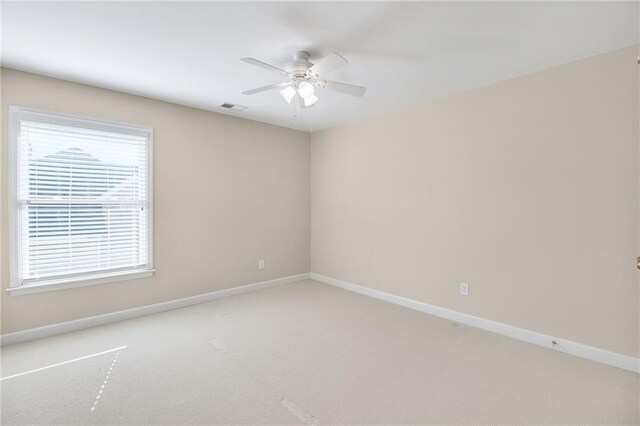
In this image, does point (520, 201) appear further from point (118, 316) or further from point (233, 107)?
point (118, 316)

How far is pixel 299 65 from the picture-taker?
2.42 meters

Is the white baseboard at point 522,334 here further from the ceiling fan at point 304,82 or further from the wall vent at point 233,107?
the wall vent at point 233,107

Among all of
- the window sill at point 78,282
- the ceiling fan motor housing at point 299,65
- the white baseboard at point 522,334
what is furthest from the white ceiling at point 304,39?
the white baseboard at point 522,334

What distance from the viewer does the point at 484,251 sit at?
10.3 feet

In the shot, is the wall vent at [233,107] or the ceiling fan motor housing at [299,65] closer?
the ceiling fan motor housing at [299,65]

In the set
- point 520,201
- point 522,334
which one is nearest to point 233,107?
point 520,201

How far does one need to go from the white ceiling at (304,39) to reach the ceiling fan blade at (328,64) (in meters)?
0.17

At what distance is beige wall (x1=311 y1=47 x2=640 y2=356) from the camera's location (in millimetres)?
2402

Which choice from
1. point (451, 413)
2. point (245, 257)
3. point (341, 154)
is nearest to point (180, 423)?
point (451, 413)

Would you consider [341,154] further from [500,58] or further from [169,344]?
[169,344]

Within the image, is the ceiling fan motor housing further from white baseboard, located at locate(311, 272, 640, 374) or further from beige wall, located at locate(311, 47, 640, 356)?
white baseboard, located at locate(311, 272, 640, 374)

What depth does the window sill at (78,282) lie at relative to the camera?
2.81 meters

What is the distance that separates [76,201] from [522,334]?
4.37m

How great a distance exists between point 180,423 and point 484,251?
2896mm
